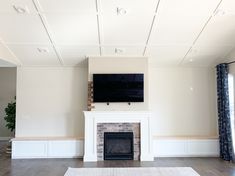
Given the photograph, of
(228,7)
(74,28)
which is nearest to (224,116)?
(228,7)

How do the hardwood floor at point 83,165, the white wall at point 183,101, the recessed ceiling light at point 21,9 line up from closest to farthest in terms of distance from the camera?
the recessed ceiling light at point 21,9 → the hardwood floor at point 83,165 → the white wall at point 183,101

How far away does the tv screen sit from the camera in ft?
→ 22.4

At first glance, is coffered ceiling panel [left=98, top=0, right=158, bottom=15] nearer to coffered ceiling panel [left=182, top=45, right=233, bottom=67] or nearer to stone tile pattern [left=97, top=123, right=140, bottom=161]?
coffered ceiling panel [left=182, top=45, right=233, bottom=67]

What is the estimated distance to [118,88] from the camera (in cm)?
686

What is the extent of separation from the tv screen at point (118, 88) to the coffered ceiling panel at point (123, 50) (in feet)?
1.84

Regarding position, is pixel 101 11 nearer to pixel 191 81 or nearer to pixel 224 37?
pixel 224 37

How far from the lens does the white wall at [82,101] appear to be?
7492 mm

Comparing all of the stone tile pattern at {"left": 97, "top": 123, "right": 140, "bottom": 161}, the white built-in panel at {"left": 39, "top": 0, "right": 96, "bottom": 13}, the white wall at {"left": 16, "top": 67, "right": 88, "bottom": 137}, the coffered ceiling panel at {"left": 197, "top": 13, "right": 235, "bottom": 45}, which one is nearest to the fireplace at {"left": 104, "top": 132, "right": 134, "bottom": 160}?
the stone tile pattern at {"left": 97, "top": 123, "right": 140, "bottom": 161}

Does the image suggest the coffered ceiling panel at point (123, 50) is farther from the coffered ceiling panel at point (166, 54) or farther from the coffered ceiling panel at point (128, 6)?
the coffered ceiling panel at point (128, 6)

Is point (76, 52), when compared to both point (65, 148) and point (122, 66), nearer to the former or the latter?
point (122, 66)

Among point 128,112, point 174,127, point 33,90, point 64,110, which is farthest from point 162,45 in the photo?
point 33,90

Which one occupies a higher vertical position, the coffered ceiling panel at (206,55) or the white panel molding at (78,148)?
the coffered ceiling panel at (206,55)

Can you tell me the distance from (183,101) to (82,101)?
290cm

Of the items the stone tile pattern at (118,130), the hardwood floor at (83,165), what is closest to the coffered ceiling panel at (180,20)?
the stone tile pattern at (118,130)
